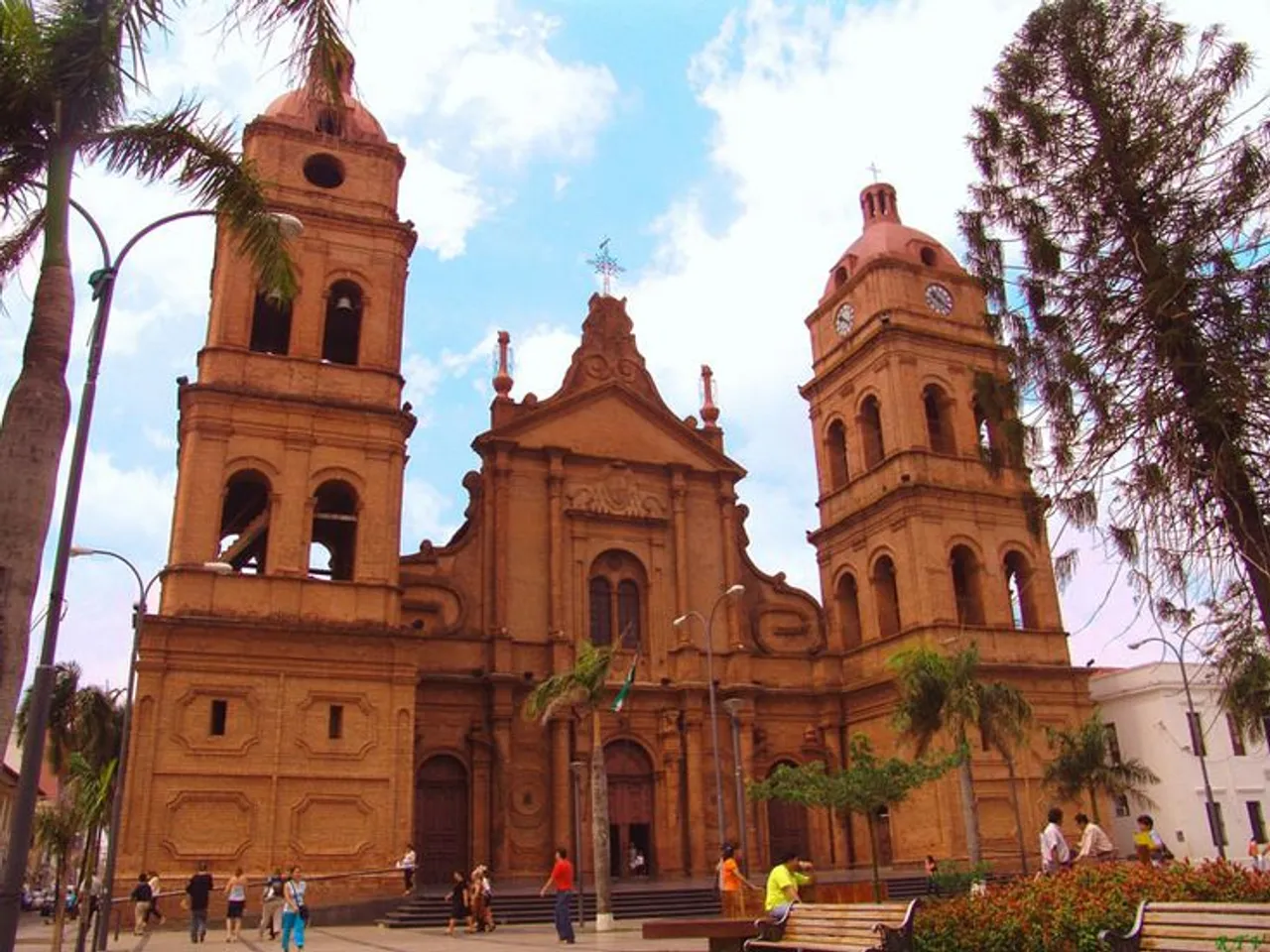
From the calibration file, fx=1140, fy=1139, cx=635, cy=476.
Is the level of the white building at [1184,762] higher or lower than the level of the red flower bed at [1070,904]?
higher

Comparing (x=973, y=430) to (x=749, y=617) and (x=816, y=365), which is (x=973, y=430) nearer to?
(x=816, y=365)

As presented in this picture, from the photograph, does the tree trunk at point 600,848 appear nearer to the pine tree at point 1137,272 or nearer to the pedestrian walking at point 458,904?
the pedestrian walking at point 458,904

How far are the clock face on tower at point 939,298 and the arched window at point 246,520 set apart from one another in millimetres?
22483

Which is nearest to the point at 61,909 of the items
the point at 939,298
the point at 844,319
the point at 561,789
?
the point at 561,789

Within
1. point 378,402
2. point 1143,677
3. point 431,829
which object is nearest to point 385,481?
point 378,402

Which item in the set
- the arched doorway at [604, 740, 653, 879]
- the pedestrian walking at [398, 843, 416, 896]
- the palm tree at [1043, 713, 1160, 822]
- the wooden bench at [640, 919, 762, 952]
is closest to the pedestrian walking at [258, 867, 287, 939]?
the pedestrian walking at [398, 843, 416, 896]

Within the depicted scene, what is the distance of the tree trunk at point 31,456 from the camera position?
8852 millimetres

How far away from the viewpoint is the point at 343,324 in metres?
32.9

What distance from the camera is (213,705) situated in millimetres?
25969

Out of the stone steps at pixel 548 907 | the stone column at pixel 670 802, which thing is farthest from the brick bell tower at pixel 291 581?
the stone column at pixel 670 802

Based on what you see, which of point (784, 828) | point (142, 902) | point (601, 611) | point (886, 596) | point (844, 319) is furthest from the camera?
point (844, 319)

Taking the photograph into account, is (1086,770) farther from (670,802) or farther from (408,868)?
(408,868)

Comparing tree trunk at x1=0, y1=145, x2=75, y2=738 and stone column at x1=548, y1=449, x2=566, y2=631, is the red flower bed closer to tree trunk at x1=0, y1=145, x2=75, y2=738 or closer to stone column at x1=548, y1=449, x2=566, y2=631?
tree trunk at x1=0, y1=145, x2=75, y2=738

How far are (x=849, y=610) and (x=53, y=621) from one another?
30426 mm
